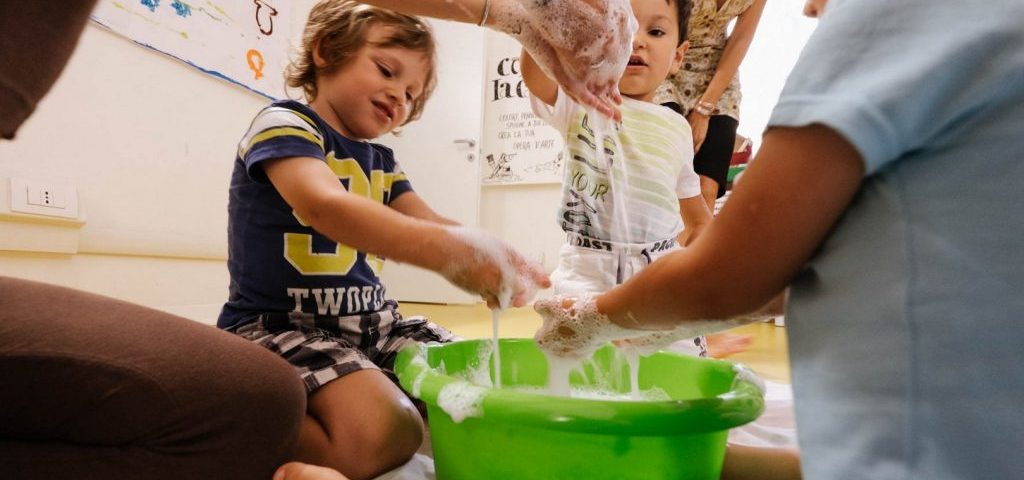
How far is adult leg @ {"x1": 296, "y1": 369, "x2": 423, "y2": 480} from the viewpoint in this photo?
0.69 meters

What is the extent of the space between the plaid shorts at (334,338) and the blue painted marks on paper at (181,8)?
1.12 metres

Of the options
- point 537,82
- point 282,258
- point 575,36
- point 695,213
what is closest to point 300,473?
point 282,258

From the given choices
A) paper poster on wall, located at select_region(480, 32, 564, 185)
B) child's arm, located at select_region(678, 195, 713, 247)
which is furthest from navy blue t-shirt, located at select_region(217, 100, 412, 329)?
paper poster on wall, located at select_region(480, 32, 564, 185)

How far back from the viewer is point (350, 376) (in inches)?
29.6

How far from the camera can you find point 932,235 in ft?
1.01

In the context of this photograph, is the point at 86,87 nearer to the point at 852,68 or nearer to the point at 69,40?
the point at 69,40

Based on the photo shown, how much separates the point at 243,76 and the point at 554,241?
1.87 metres

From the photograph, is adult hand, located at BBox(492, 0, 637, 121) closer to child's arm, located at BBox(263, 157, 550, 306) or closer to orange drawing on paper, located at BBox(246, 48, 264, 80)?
child's arm, located at BBox(263, 157, 550, 306)

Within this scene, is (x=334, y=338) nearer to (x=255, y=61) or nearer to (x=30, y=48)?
(x=30, y=48)

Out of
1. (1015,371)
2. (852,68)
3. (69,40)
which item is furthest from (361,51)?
(1015,371)

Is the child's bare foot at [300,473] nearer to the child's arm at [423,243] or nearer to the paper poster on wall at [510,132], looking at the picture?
the child's arm at [423,243]

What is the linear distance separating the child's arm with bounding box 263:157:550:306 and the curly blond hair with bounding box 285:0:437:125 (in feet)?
1.24

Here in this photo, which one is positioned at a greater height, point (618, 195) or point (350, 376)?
point (618, 195)

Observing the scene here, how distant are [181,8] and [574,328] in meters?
1.55
